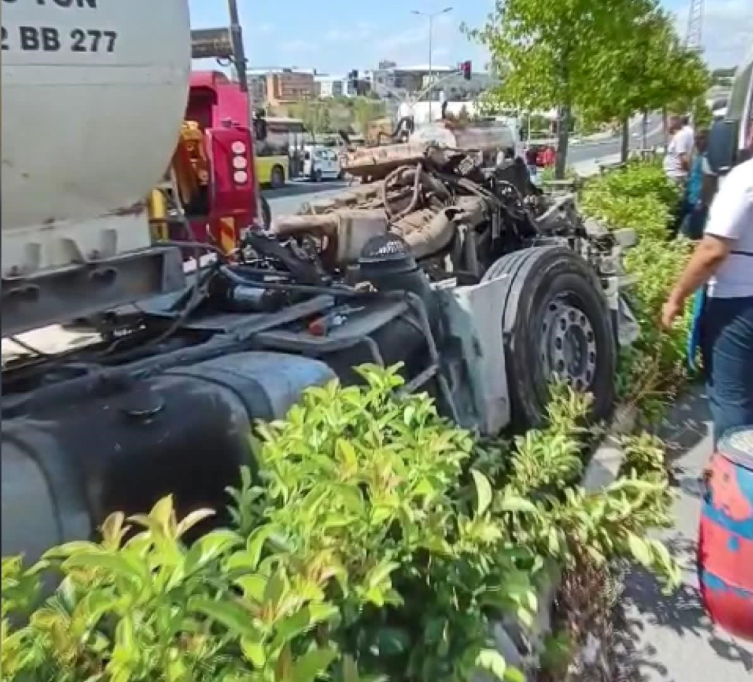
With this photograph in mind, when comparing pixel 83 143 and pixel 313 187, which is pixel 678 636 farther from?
pixel 313 187

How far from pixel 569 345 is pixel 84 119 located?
9.25ft

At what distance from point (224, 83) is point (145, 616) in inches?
352

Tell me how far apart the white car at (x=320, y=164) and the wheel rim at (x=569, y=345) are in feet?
111

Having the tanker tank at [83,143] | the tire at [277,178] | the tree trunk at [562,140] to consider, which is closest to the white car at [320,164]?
the tire at [277,178]

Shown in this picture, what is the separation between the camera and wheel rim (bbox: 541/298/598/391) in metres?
4.59

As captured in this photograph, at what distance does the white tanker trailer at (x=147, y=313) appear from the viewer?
2434 millimetres

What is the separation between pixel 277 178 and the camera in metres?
33.6

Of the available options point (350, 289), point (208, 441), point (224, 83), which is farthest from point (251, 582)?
point (224, 83)

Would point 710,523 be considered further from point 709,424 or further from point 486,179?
point 486,179

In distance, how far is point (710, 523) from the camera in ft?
10.6

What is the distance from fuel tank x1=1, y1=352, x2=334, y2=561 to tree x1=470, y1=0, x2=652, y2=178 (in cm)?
1158

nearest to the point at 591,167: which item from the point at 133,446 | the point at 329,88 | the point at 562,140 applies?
the point at 562,140

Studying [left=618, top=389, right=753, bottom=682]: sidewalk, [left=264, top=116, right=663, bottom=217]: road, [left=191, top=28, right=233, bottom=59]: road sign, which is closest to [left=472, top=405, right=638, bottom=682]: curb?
[left=618, top=389, right=753, bottom=682]: sidewalk

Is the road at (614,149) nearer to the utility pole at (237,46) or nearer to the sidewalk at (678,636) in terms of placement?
the utility pole at (237,46)
